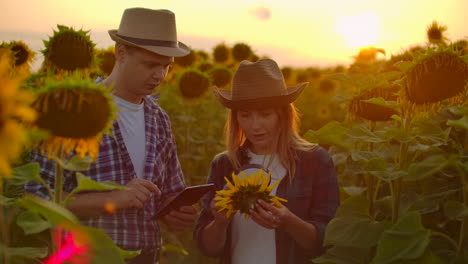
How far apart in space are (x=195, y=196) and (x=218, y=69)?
3.85m

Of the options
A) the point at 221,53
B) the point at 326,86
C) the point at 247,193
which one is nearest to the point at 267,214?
the point at 247,193

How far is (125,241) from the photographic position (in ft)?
9.96

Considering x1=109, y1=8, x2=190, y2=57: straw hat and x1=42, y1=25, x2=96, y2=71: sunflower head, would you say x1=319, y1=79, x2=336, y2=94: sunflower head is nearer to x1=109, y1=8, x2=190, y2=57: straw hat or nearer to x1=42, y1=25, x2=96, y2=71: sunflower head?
x1=109, y1=8, x2=190, y2=57: straw hat

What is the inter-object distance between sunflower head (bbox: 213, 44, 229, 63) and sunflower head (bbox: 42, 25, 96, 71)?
510cm

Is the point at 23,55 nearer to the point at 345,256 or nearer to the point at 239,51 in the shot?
the point at 345,256

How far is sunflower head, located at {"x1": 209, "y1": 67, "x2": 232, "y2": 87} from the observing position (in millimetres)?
6465

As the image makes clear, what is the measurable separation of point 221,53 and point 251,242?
506cm

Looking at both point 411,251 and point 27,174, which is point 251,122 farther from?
point 27,174

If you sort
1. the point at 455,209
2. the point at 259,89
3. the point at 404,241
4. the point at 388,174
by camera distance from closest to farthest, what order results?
the point at 404,241
the point at 455,209
the point at 388,174
the point at 259,89

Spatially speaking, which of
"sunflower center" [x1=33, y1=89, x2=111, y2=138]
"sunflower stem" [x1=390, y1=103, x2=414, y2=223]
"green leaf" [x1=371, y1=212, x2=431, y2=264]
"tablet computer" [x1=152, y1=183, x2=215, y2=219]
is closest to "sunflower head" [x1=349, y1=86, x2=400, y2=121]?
"sunflower stem" [x1=390, y1=103, x2=414, y2=223]

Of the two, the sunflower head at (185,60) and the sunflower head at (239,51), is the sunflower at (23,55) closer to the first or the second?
the sunflower head at (185,60)

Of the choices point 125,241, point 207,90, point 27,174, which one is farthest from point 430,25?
point 27,174

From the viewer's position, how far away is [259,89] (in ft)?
10.4

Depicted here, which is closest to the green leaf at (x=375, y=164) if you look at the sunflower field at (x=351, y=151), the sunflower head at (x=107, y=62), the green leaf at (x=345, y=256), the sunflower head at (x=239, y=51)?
the sunflower field at (x=351, y=151)
